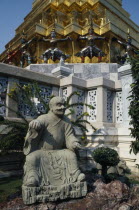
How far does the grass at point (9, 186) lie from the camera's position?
16.6 feet

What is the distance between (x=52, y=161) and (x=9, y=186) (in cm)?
215

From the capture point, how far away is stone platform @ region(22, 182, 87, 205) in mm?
3838

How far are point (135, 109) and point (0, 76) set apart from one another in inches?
187

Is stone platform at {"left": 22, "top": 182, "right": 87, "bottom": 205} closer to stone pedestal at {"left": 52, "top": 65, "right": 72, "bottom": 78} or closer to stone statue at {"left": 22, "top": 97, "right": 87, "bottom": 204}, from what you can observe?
stone statue at {"left": 22, "top": 97, "right": 87, "bottom": 204}

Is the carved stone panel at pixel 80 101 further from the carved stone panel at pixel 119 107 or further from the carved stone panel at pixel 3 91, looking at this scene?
the carved stone panel at pixel 3 91

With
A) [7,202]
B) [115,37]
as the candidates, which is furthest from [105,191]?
[115,37]

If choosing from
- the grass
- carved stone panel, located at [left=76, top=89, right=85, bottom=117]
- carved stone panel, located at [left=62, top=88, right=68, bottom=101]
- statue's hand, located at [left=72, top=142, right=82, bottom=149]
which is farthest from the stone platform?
carved stone panel, located at [left=62, top=88, right=68, bottom=101]

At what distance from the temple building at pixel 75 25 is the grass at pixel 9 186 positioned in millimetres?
12487

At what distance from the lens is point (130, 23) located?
71.3 feet

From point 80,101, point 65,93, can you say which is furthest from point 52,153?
point 80,101

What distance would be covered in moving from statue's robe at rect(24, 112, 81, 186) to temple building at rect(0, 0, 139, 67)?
1342 centimetres

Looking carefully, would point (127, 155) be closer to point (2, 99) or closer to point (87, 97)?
point (87, 97)

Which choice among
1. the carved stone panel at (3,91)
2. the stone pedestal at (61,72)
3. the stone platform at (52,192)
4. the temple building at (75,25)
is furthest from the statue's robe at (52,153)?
the temple building at (75,25)

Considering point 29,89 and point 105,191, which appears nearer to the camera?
point 105,191
